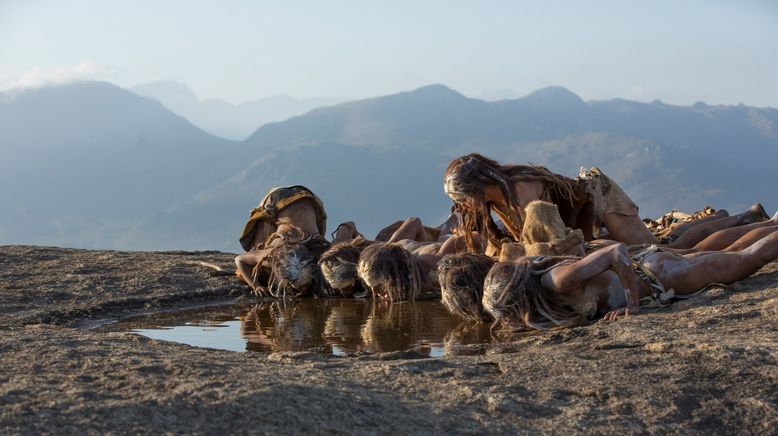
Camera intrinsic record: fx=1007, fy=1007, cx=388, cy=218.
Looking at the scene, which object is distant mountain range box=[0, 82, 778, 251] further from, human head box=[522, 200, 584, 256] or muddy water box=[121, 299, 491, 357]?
human head box=[522, 200, 584, 256]

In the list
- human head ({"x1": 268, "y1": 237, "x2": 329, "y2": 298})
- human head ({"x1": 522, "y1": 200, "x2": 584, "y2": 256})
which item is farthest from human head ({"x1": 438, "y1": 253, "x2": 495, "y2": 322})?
human head ({"x1": 268, "y1": 237, "x2": 329, "y2": 298})

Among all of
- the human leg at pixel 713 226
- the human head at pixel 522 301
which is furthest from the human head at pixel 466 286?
the human leg at pixel 713 226

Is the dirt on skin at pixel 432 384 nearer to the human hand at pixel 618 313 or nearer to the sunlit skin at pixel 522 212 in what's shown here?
the human hand at pixel 618 313

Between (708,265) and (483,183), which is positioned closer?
(708,265)

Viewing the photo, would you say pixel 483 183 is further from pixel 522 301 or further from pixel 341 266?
pixel 522 301

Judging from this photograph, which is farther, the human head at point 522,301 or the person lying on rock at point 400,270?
the person lying on rock at point 400,270

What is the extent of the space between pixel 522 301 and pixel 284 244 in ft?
9.93

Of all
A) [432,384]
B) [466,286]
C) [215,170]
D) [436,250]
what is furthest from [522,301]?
[215,170]

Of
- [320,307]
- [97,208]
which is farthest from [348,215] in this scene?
[320,307]

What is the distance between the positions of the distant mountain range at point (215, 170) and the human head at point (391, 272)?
13633 centimetres

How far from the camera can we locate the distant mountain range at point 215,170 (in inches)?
5999

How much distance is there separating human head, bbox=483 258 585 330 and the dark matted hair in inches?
50.5

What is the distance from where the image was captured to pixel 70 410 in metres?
3.61

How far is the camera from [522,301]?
6.29 metres
